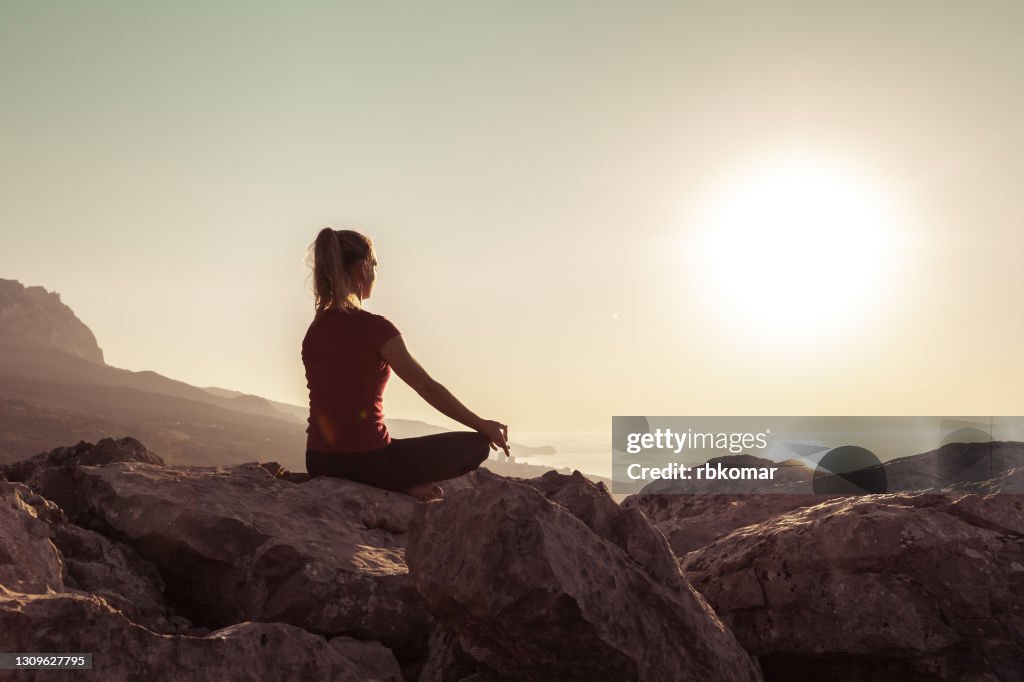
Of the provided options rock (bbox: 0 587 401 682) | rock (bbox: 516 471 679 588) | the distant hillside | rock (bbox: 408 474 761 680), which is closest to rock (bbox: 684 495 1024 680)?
rock (bbox: 408 474 761 680)

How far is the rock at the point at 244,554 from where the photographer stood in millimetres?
5559

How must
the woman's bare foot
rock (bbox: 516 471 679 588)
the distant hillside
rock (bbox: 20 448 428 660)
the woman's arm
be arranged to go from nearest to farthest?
rock (bbox: 516 471 679 588) → rock (bbox: 20 448 428 660) → the woman's arm → the woman's bare foot → the distant hillside

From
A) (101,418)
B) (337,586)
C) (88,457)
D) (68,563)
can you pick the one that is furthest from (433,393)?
(101,418)

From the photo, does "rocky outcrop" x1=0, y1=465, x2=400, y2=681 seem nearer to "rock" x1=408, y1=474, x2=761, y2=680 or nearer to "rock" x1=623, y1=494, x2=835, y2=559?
"rock" x1=408, y1=474, x2=761, y2=680

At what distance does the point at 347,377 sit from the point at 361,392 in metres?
0.20

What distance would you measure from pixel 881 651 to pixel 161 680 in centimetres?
414

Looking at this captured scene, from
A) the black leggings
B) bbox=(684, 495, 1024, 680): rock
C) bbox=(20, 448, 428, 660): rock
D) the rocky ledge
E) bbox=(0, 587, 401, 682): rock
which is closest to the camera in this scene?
bbox=(0, 587, 401, 682): rock

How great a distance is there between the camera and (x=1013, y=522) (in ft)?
17.8

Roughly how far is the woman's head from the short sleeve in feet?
1.01

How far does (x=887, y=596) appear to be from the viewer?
16.4 feet

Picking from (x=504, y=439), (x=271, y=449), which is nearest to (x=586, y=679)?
(x=504, y=439)

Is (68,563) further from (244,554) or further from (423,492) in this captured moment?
(423,492)

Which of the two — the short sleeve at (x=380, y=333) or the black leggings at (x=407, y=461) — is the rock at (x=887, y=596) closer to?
the black leggings at (x=407, y=461)

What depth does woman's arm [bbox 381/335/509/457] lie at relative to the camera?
7.28 m
